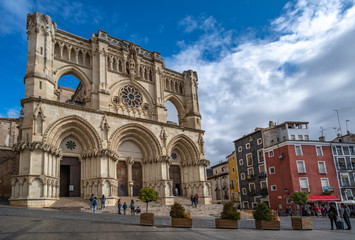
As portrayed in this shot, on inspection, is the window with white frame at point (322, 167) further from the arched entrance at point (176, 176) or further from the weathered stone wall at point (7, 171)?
the weathered stone wall at point (7, 171)

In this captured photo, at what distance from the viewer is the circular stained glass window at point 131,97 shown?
98.1 ft

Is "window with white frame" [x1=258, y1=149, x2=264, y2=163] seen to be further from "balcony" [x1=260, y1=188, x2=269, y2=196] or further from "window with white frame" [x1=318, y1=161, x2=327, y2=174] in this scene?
"window with white frame" [x1=318, y1=161, x2=327, y2=174]

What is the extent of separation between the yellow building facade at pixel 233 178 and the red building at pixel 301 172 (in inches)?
351

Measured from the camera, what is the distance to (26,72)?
77.8ft

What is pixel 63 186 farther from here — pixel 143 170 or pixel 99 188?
pixel 143 170

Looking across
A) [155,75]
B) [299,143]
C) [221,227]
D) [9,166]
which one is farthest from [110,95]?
[299,143]

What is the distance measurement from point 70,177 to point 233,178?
2867 cm

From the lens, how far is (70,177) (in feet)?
79.7

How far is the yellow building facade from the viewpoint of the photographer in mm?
44778

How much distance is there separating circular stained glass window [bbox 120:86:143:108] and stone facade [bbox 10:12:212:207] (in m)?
0.11

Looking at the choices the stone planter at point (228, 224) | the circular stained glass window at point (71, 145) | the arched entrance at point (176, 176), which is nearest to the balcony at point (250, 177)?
the arched entrance at point (176, 176)

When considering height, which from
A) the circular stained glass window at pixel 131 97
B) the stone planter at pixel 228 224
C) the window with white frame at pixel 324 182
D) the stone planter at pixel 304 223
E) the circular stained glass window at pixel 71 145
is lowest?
the stone planter at pixel 304 223

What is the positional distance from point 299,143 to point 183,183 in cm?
1512

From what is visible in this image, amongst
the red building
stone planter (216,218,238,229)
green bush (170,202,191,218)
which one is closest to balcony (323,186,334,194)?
the red building
